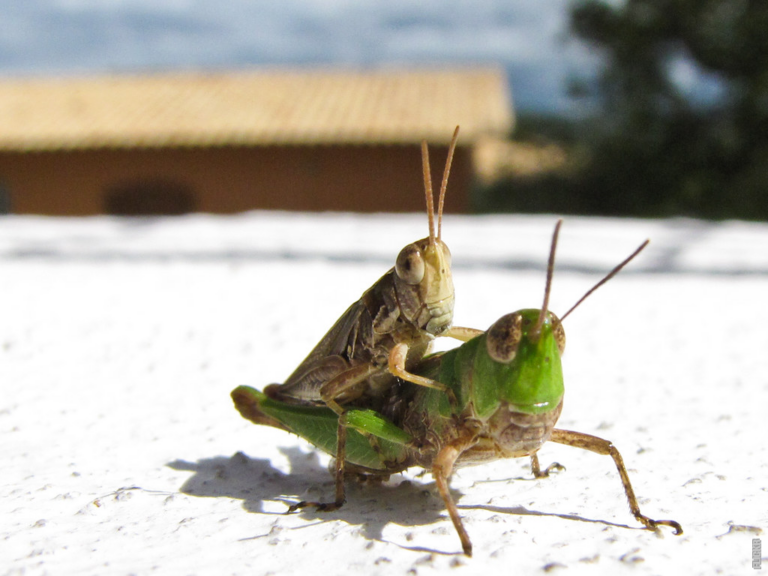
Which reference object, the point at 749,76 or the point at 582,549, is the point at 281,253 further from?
the point at 749,76

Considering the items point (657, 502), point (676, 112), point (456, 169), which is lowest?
point (657, 502)

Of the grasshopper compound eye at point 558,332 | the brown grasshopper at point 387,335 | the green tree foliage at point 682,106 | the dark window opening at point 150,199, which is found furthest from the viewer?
the green tree foliage at point 682,106

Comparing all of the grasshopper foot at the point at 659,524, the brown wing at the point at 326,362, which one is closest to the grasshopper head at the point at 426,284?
the brown wing at the point at 326,362

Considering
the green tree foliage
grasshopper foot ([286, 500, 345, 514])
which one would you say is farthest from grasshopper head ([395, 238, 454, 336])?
the green tree foliage

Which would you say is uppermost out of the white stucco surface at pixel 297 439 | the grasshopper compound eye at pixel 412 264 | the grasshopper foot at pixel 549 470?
the grasshopper compound eye at pixel 412 264

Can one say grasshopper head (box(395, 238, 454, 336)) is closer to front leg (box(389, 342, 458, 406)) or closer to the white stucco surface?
front leg (box(389, 342, 458, 406))

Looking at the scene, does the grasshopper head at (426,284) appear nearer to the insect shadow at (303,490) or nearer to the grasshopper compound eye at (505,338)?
the grasshopper compound eye at (505,338)

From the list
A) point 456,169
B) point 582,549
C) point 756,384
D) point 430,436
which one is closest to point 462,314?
point 756,384
